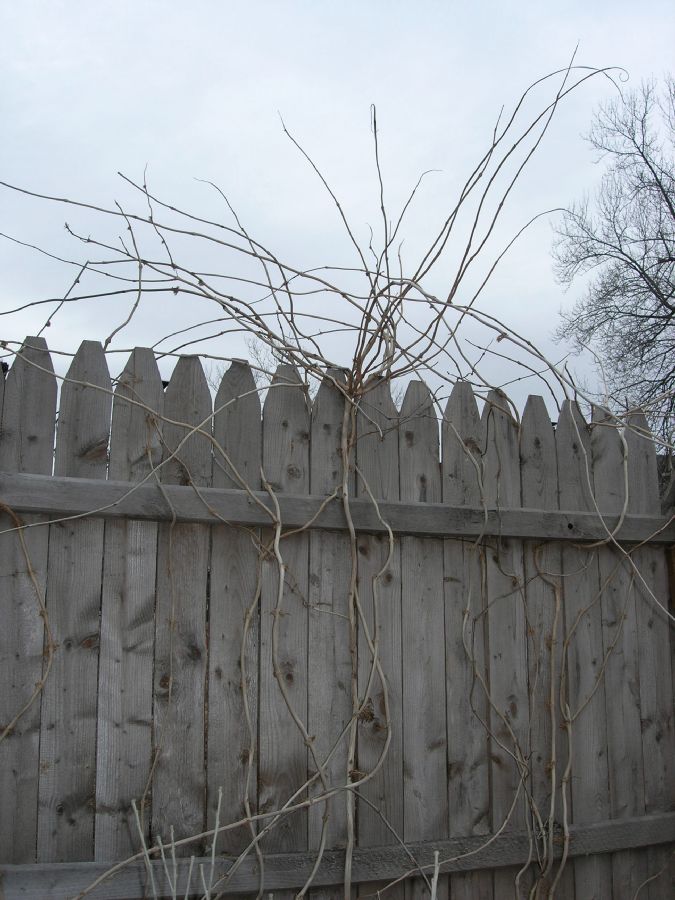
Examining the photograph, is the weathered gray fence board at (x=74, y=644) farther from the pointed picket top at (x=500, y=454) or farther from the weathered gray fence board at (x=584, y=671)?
the weathered gray fence board at (x=584, y=671)

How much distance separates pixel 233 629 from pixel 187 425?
22.6 inches

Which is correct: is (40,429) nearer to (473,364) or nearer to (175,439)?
(175,439)

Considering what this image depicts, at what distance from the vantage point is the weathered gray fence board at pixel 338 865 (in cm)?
196

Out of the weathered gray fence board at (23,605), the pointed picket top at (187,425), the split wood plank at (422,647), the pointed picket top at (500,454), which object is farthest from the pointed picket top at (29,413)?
the pointed picket top at (500,454)

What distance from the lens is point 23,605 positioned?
2059 millimetres

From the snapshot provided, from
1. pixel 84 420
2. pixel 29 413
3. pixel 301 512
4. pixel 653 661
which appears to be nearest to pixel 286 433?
pixel 301 512

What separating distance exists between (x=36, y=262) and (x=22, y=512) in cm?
69

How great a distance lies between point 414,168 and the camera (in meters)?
2.68

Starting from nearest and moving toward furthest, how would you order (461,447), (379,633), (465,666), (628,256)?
(379,633)
(465,666)
(461,447)
(628,256)

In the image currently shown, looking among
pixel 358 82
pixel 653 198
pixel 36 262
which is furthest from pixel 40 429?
pixel 653 198

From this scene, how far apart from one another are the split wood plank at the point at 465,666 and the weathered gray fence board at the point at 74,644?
106 cm

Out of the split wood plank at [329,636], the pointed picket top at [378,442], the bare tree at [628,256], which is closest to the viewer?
the split wood plank at [329,636]

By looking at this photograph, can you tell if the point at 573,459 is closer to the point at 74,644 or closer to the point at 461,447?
the point at 461,447

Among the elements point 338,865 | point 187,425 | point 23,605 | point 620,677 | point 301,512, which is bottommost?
point 338,865
